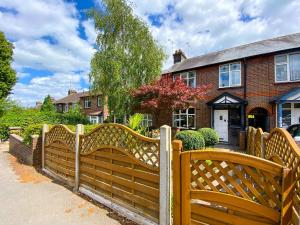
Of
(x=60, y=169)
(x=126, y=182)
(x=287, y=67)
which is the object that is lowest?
(x=60, y=169)

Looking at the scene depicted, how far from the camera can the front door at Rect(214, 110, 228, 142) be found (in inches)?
626

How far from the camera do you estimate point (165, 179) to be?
3801 millimetres

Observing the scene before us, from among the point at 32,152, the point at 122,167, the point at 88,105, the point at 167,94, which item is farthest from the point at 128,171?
the point at 88,105

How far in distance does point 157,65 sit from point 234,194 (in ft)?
47.9

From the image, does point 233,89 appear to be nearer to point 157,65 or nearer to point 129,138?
point 157,65

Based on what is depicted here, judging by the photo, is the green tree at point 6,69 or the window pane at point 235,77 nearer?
the window pane at point 235,77

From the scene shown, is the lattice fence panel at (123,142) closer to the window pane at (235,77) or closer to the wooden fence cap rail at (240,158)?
the wooden fence cap rail at (240,158)

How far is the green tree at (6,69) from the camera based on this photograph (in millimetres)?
24062

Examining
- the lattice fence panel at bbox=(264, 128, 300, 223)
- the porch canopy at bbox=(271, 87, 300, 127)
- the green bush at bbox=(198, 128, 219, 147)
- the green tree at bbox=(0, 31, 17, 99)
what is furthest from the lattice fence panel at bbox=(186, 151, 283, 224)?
the green tree at bbox=(0, 31, 17, 99)

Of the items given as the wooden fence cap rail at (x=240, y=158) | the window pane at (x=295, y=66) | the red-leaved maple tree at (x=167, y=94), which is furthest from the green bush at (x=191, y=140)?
the wooden fence cap rail at (x=240, y=158)

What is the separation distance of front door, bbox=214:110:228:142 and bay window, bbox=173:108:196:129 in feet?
6.42

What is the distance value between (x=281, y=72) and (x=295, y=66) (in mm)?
783

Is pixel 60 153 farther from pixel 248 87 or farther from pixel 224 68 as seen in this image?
pixel 224 68

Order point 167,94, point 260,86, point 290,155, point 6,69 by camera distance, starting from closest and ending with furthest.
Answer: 1. point 290,155
2. point 260,86
3. point 167,94
4. point 6,69
